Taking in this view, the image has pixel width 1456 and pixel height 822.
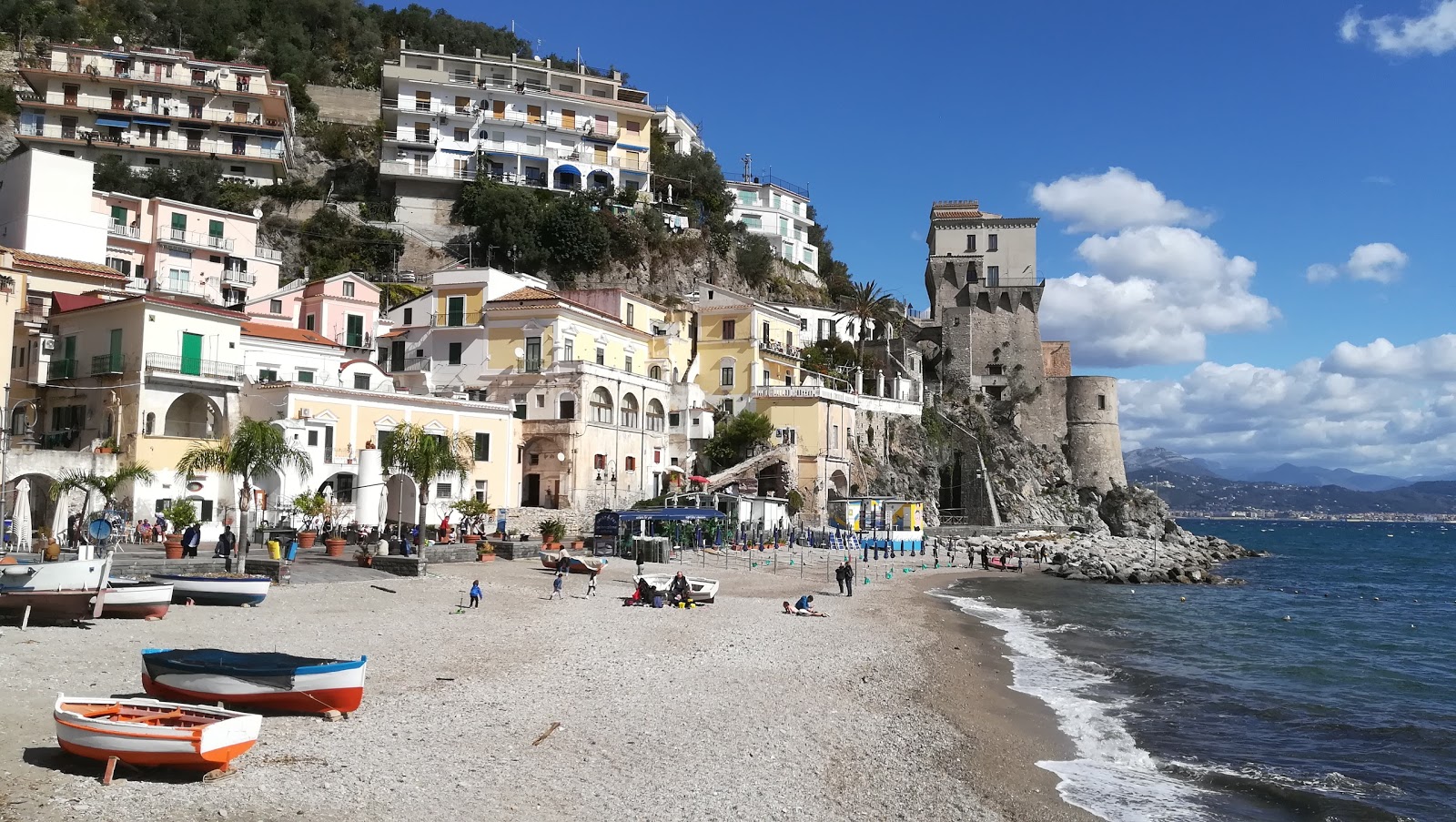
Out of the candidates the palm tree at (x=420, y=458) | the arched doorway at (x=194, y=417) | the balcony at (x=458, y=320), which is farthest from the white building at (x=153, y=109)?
the palm tree at (x=420, y=458)

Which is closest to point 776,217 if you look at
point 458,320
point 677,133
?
point 677,133

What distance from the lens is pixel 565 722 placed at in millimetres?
14156

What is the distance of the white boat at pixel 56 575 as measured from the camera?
57.4 ft

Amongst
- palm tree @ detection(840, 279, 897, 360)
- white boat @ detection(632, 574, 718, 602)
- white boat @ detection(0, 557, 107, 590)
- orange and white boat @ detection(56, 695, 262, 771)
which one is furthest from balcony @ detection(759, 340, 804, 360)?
orange and white boat @ detection(56, 695, 262, 771)

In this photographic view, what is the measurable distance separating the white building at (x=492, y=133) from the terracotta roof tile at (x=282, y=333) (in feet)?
75.1

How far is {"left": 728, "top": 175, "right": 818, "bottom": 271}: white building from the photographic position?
8294cm

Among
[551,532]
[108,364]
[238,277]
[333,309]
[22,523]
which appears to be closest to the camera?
[22,523]

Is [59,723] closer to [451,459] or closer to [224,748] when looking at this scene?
[224,748]

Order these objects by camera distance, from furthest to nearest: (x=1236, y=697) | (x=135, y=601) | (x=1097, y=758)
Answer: (x=1236, y=697) < (x=135, y=601) < (x=1097, y=758)

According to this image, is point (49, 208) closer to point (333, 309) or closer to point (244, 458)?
point (333, 309)

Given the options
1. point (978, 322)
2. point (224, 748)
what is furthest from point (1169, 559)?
point (224, 748)

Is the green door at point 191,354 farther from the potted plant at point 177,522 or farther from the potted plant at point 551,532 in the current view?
the potted plant at point 551,532

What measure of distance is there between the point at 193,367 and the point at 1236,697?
109 ft

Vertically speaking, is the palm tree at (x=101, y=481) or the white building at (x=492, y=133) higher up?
the white building at (x=492, y=133)
